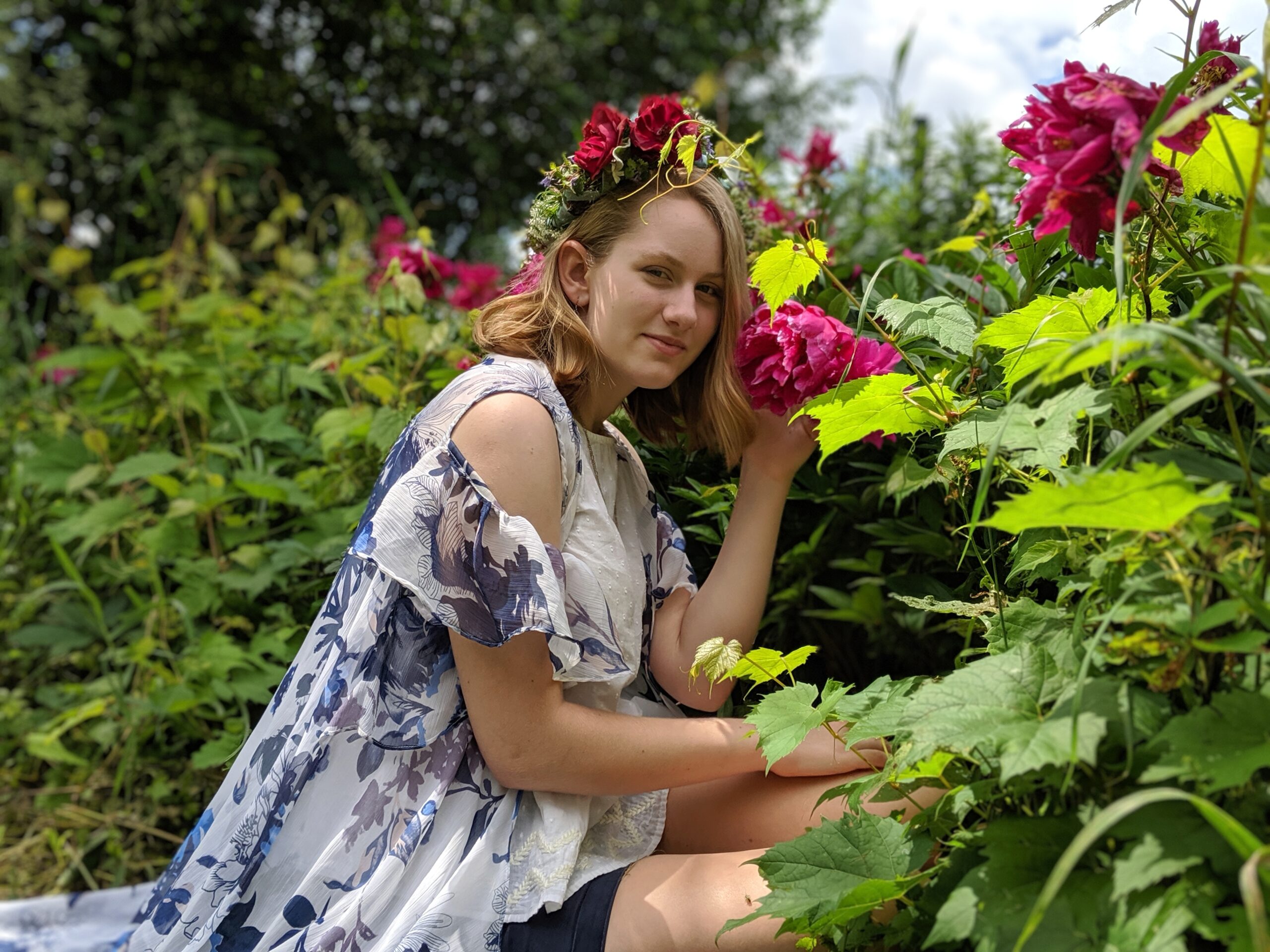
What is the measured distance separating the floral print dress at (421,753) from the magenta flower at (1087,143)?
0.71 m

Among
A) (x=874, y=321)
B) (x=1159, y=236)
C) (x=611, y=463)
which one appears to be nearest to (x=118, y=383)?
(x=611, y=463)

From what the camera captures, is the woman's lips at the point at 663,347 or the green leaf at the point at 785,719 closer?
the green leaf at the point at 785,719

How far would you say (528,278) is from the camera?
1.64 meters

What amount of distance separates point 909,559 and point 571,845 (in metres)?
0.82

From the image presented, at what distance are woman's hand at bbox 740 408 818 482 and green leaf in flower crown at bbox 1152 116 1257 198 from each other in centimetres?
62

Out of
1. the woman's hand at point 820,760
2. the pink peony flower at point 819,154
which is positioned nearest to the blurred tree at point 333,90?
the pink peony flower at point 819,154

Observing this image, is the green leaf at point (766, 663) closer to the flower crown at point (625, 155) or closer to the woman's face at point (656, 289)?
the woman's face at point (656, 289)

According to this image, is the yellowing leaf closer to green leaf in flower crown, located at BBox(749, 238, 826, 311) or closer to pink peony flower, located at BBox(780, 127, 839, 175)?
green leaf in flower crown, located at BBox(749, 238, 826, 311)

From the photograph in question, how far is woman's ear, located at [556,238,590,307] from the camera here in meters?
1.55

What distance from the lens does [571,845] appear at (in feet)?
4.31

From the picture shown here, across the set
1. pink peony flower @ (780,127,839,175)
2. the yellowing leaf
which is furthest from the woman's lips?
pink peony flower @ (780,127,839,175)

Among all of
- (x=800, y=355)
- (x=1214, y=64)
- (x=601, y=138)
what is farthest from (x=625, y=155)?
(x=1214, y=64)

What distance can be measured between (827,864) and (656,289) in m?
0.84

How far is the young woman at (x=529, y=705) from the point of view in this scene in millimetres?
A: 1252
